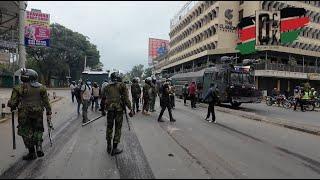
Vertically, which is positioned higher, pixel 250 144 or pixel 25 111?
pixel 25 111

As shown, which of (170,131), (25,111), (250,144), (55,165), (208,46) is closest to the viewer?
(55,165)

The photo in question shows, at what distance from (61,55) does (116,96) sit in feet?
253

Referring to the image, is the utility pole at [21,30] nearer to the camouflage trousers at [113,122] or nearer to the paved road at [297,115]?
the paved road at [297,115]

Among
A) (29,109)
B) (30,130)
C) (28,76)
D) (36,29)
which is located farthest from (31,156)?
(36,29)

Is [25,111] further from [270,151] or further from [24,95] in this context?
[270,151]

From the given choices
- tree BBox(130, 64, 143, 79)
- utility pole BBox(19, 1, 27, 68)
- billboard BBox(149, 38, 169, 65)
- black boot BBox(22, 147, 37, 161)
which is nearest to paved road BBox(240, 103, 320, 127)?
black boot BBox(22, 147, 37, 161)

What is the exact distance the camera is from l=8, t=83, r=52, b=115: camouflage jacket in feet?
29.7

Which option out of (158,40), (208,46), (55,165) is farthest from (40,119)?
(158,40)

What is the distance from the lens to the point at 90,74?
108 feet

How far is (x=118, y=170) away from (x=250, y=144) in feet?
15.8

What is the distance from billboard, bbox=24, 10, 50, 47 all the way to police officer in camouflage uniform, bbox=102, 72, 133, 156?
16.8 meters

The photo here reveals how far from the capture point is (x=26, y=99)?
9.10m

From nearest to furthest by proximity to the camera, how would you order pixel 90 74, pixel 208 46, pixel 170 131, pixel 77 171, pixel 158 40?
pixel 77 171
pixel 170 131
pixel 90 74
pixel 208 46
pixel 158 40

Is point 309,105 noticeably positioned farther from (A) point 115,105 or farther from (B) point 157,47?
(B) point 157,47
